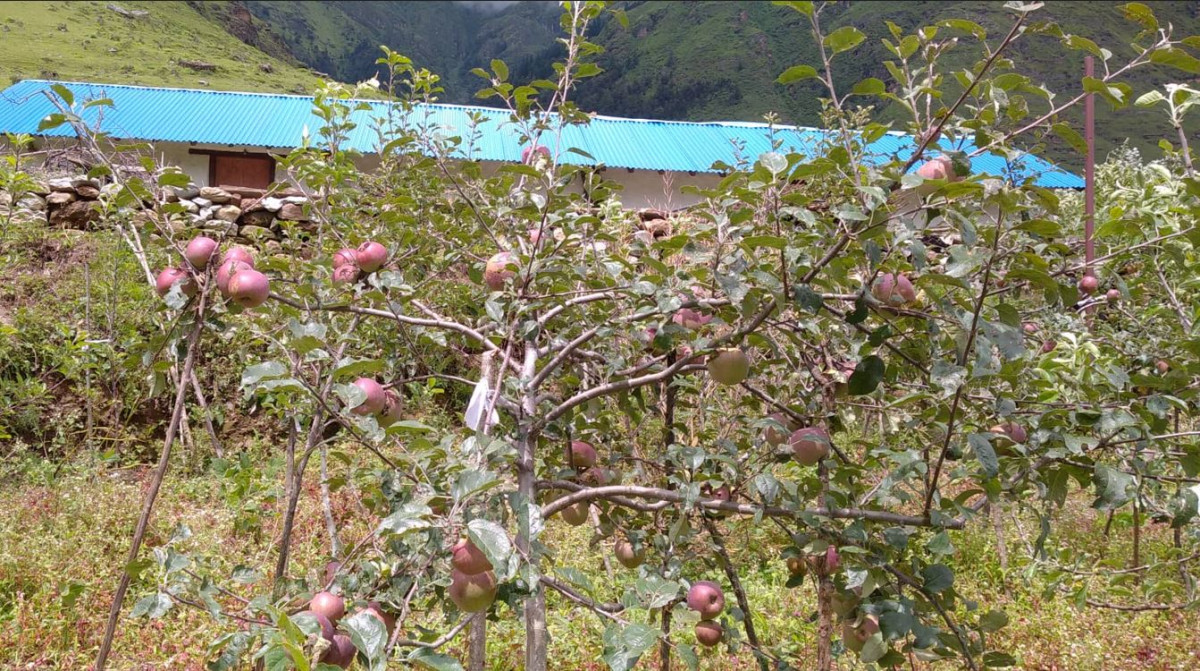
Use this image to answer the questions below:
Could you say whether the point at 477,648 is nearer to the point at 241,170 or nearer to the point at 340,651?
the point at 340,651

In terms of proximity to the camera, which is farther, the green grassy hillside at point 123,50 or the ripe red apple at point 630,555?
the green grassy hillside at point 123,50

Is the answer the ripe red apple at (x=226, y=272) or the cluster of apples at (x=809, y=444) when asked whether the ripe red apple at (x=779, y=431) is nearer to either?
the cluster of apples at (x=809, y=444)

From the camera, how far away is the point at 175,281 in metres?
1.15

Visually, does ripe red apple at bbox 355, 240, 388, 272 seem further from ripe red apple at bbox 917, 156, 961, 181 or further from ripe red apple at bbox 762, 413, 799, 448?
ripe red apple at bbox 917, 156, 961, 181

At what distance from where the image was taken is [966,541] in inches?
149

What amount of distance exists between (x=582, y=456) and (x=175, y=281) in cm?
80

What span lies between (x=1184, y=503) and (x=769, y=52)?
148ft

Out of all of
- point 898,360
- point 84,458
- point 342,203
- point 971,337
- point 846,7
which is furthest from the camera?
point 846,7

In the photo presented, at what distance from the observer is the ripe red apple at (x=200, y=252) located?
1171 millimetres

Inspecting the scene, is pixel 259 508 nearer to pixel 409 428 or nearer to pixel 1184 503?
pixel 409 428

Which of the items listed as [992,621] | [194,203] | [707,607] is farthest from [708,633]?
[194,203]

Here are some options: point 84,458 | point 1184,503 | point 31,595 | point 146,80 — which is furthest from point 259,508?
point 146,80

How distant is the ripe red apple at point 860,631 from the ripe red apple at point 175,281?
121 centimetres

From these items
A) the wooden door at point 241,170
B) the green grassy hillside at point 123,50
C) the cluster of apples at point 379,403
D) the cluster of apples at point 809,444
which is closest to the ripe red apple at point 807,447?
the cluster of apples at point 809,444
